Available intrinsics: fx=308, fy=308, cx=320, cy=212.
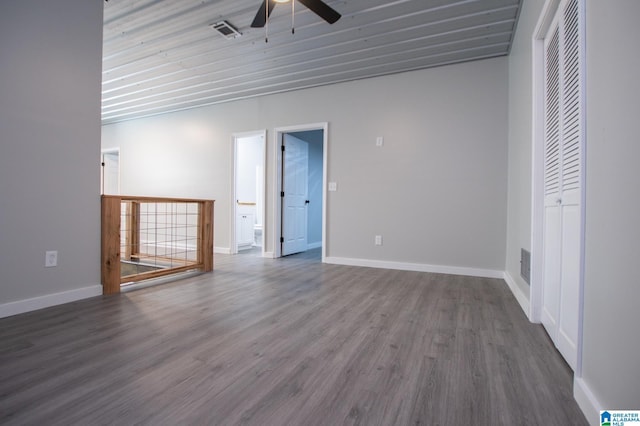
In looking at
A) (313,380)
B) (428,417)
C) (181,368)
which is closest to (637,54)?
(428,417)

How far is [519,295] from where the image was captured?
2.63 m

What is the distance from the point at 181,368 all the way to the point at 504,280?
3352 millimetres

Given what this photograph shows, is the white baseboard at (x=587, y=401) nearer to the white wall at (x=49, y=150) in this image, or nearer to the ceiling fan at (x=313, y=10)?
the ceiling fan at (x=313, y=10)

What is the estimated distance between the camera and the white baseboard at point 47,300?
2164 mm

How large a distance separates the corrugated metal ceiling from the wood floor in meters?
2.61

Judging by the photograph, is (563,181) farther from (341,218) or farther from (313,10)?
(341,218)

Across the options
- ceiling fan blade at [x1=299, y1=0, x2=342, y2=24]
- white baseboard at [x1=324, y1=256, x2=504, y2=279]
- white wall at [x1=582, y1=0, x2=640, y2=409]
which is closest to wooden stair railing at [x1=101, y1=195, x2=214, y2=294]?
white baseboard at [x1=324, y1=256, x2=504, y2=279]

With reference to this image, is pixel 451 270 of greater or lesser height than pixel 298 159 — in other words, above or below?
below

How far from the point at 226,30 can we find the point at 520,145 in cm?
311

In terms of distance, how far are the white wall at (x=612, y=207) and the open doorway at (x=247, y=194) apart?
4.32 meters

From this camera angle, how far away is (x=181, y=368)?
1496 millimetres

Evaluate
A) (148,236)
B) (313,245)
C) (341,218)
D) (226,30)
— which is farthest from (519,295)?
(148,236)

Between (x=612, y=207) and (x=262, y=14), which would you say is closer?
(x=612, y=207)

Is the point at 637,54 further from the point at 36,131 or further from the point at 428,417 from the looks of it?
the point at 36,131
